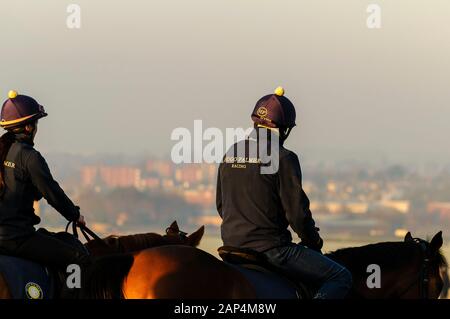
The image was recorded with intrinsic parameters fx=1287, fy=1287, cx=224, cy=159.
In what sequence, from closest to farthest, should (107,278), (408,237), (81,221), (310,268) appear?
1. (107,278)
2. (310,268)
3. (408,237)
4. (81,221)

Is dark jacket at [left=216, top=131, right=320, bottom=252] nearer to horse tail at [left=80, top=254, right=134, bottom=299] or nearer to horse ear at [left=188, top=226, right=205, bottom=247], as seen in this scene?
horse tail at [left=80, top=254, right=134, bottom=299]

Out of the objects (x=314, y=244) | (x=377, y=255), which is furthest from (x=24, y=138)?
(x=377, y=255)

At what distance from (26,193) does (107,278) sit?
1977 mm

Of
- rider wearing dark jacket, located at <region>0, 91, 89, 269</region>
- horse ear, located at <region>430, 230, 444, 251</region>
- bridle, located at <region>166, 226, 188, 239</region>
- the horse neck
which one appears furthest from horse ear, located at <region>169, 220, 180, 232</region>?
horse ear, located at <region>430, 230, 444, 251</region>

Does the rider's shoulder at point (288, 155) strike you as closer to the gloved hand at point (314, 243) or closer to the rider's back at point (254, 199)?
the rider's back at point (254, 199)

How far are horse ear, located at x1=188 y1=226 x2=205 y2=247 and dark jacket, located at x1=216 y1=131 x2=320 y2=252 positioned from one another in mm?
3035

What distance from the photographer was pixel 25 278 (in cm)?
1402

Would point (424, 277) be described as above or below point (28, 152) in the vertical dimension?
below

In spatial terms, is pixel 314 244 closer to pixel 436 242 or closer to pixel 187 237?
pixel 436 242

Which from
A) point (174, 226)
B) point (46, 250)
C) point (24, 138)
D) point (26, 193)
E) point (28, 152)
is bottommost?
point (174, 226)

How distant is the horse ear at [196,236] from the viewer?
53.8 feet

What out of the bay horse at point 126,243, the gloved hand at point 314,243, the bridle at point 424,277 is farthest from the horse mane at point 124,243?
the bridle at point 424,277
